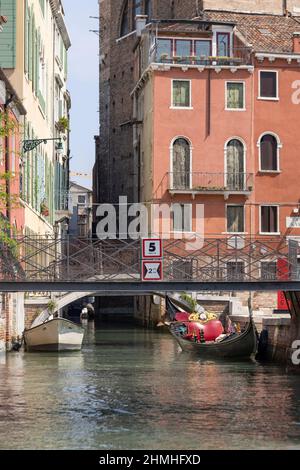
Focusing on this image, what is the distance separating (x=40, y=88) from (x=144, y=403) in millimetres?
18212

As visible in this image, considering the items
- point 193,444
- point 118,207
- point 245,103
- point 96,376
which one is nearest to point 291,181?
point 245,103

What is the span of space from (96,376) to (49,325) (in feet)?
21.5

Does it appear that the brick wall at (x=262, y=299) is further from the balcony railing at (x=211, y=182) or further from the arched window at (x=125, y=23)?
the arched window at (x=125, y=23)

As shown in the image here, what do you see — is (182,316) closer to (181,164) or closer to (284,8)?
(181,164)

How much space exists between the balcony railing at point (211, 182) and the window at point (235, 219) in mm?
787

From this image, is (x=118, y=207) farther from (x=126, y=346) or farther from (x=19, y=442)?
(x=19, y=442)

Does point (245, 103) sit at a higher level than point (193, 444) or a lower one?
higher

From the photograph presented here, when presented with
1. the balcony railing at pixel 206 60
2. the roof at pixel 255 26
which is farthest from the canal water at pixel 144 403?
the roof at pixel 255 26

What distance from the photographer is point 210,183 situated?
41688mm

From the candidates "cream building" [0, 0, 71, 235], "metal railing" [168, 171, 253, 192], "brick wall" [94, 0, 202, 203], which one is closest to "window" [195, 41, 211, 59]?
"metal railing" [168, 171, 253, 192]

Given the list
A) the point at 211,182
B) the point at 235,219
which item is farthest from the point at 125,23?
the point at 235,219

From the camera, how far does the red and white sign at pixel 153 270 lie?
20703mm

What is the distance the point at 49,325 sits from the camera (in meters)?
31.2

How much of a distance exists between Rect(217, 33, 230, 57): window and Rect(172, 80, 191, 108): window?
5.63 feet
